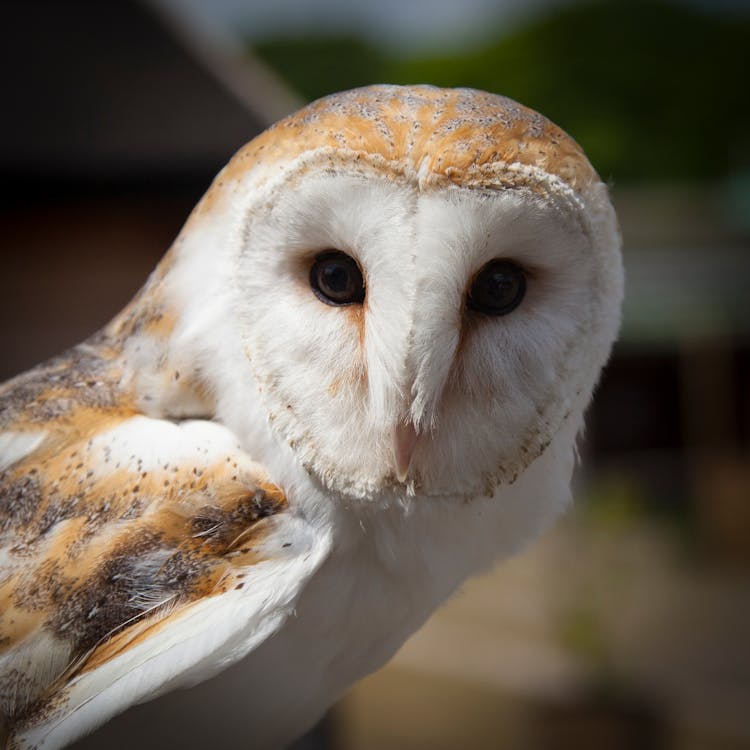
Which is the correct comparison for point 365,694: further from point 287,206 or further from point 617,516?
point 287,206

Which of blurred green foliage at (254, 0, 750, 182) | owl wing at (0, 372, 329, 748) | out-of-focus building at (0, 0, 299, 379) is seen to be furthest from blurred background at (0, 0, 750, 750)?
blurred green foliage at (254, 0, 750, 182)

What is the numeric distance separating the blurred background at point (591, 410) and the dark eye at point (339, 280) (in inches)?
11.4

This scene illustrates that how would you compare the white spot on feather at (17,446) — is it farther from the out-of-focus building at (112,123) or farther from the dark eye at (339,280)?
the out-of-focus building at (112,123)

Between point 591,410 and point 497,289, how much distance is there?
3.80 metres

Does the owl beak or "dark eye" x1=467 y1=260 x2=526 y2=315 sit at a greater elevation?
"dark eye" x1=467 y1=260 x2=526 y2=315

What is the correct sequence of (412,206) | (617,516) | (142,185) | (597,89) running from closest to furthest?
(412,206)
(142,185)
(617,516)
(597,89)

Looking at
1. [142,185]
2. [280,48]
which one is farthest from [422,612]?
[280,48]

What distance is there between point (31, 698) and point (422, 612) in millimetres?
386

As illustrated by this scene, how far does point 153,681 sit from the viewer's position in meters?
0.69

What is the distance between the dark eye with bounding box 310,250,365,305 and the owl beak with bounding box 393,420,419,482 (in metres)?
0.12

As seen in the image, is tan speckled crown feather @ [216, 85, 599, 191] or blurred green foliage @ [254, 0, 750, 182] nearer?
tan speckled crown feather @ [216, 85, 599, 191]

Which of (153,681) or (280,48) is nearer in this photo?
(153,681)

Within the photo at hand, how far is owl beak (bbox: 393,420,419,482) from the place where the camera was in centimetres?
71

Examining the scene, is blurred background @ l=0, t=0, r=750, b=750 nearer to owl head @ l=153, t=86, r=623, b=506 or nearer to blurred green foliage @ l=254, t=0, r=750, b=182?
owl head @ l=153, t=86, r=623, b=506
